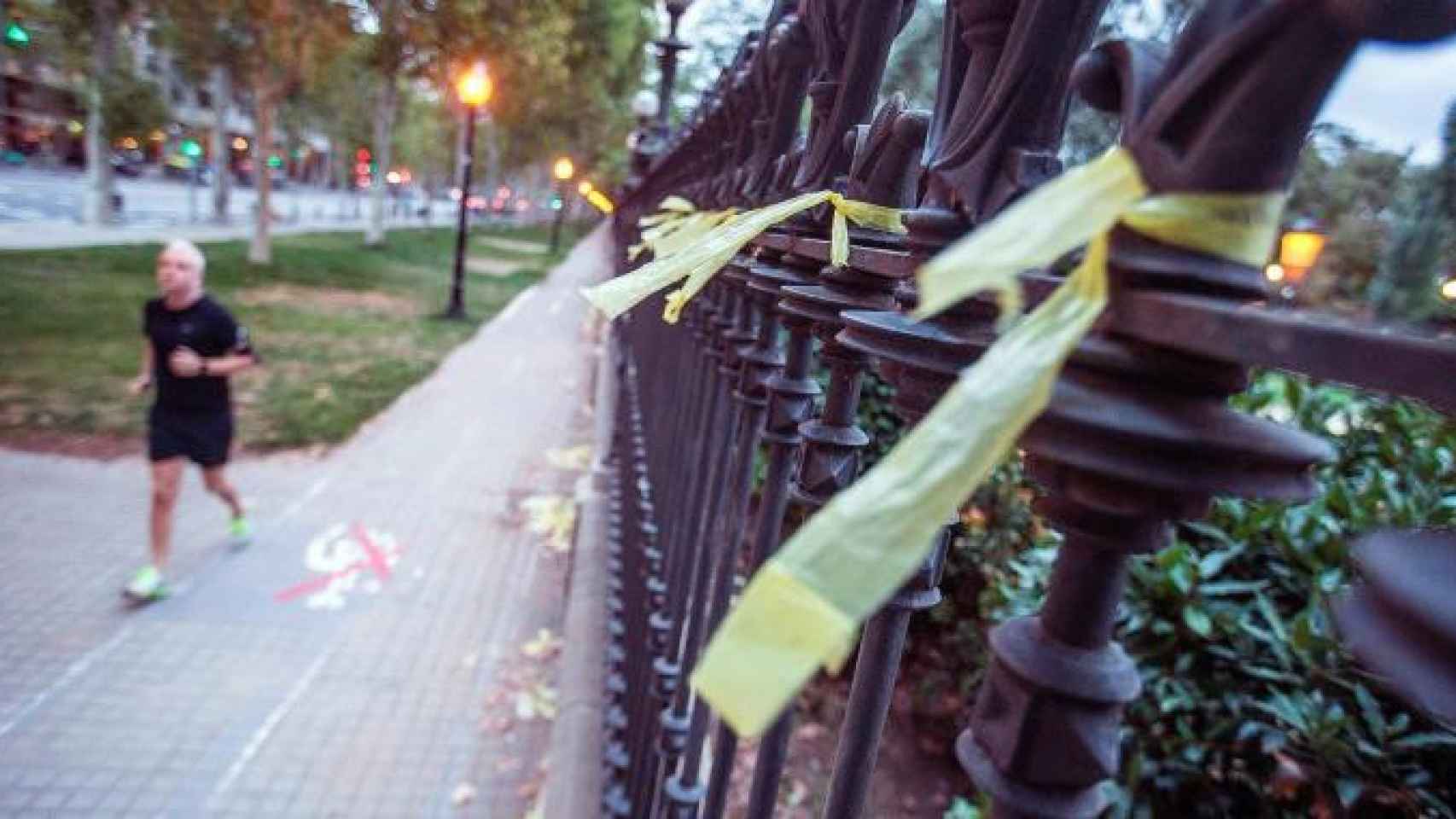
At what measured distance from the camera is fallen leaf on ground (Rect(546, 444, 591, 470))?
9023mm

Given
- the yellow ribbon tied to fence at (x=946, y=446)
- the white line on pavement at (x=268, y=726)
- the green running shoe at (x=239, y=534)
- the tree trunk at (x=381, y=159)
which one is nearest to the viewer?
the yellow ribbon tied to fence at (x=946, y=446)

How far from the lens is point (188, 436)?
565 cm

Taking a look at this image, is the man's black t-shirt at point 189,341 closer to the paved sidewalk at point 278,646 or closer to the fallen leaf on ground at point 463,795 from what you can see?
the paved sidewalk at point 278,646

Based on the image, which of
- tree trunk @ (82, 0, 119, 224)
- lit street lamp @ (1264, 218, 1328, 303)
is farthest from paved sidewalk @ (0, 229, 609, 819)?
tree trunk @ (82, 0, 119, 224)

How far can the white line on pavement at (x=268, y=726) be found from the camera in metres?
3.94

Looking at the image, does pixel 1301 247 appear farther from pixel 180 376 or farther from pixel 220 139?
pixel 220 139

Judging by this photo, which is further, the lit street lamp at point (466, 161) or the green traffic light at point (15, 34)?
the green traffic light at point (15, 34)

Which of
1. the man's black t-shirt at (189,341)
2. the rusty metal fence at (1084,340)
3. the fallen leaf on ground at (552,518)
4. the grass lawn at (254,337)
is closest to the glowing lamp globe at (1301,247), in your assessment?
the fallen leaf on ground at (552,518)

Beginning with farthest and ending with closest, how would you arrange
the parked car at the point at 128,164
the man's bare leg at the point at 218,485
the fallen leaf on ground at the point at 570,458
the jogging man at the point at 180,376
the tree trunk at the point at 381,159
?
the parked car at the point at 128,164
the tree trunk at the point at 381,159
the fallen leaf on ground at the point at 570,458
the man's bare leg at the point at 218,485
the jogging man at the point at 180,376

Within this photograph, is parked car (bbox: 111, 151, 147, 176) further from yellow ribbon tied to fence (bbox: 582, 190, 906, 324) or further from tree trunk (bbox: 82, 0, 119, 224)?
yellow ribbon tied to fence (bbox: 582, 190, 906, 324)

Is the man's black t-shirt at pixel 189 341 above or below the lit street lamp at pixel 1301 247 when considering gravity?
below

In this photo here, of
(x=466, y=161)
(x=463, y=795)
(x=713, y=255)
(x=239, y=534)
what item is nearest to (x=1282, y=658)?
(x=713, y=255)

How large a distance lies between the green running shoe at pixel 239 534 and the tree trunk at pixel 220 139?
82.0 ft

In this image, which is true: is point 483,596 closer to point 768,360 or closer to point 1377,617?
point 768,360
